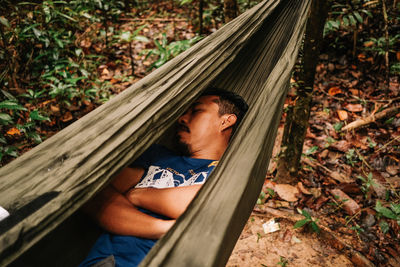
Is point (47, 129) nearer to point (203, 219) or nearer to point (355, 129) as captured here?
point (203, 219)

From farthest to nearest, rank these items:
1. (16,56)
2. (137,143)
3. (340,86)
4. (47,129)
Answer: (340,86) < (16,56) < (47,129) < (137,143)

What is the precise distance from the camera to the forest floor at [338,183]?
1.26m

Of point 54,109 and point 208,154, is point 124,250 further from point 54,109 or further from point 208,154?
point 54,109

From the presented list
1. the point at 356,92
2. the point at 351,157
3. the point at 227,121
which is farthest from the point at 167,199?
the point at 356,92

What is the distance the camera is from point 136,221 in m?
0.79

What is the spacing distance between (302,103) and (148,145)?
1.00 m

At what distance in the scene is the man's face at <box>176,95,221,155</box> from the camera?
1.12 metres

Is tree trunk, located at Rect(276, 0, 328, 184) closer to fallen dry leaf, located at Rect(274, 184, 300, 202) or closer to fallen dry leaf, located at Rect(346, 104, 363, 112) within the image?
fallen dry leaf, located at Rect(274, 184, 300, 202)

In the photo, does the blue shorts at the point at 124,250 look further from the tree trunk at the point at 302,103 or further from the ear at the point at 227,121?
the tree trunk at the point at 302,103

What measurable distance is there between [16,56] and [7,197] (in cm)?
226

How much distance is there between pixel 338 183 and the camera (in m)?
1.62

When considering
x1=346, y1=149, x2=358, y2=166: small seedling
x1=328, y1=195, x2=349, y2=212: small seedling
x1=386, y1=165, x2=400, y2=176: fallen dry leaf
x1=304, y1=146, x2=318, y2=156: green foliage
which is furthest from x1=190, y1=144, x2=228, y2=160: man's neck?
x1=386, y1=165, x2=400, y2=176: fallen dry leaf

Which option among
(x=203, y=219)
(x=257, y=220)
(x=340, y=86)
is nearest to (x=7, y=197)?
(x=203, y=219)

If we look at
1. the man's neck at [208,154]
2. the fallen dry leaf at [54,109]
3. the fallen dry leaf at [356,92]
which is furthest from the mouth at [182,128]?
the fallen dry leaf at [356,92]
